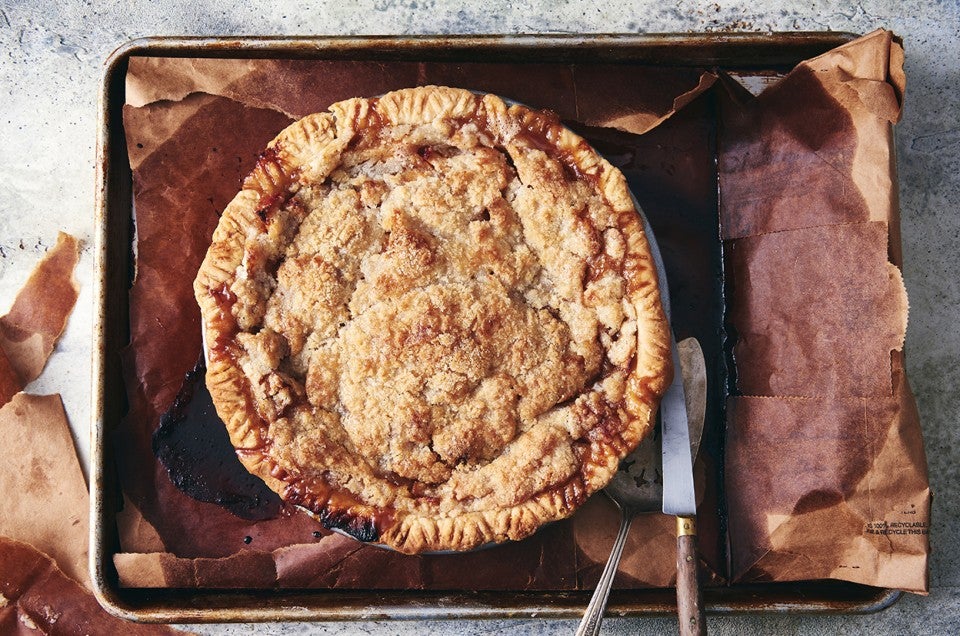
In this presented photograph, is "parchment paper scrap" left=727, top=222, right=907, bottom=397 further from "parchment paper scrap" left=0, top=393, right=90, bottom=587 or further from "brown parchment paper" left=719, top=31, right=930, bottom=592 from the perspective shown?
"parchment paper scrap" left=0, top=393, right=90, bottom=587

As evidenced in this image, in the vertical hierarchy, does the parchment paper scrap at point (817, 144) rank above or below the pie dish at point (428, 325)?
above

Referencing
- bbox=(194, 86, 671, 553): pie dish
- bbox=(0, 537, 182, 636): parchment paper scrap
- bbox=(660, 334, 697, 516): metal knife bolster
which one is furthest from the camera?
bbox=(0, 537, 182, 636): parchment paper scrap

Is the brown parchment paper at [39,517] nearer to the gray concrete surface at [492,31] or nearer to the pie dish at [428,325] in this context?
the gray concrete surface at [492,31]

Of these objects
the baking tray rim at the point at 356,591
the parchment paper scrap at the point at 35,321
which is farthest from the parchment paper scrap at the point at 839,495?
the parchment paper scrap at the point at 35,321

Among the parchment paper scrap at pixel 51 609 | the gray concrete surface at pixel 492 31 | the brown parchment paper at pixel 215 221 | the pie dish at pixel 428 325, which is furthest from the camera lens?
the gray concrete surface at pixel 492 31

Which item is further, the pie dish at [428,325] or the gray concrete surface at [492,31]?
the gray concrete surface at [492,31]

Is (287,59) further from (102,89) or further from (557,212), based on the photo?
(557,212)

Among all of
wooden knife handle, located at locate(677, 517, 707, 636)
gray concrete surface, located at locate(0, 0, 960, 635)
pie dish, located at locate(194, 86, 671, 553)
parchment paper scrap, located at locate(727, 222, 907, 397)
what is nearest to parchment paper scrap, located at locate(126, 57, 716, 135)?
gray concrete surface, located at locate(0, 0, 960, 635)
